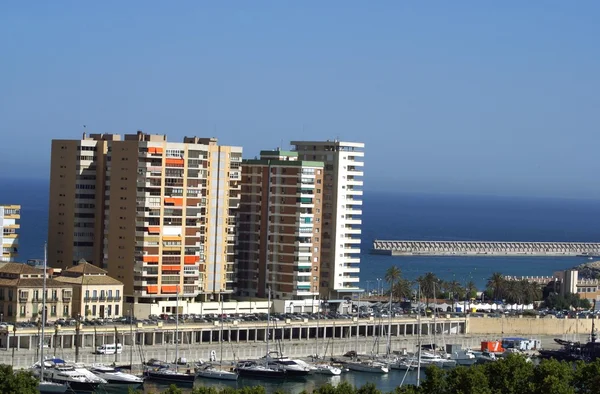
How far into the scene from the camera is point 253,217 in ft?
346

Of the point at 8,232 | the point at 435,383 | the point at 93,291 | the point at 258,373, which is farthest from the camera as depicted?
the point at 8,232

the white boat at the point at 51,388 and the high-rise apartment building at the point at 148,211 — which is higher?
the high-rise apartment building at the point at 148,211

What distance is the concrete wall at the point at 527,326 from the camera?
358ft

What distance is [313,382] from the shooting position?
280ft

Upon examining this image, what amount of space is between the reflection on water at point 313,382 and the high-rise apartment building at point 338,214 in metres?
15.9

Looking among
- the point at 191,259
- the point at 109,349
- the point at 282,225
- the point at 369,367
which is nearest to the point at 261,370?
the point at 369,367

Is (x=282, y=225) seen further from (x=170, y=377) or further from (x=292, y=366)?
(x=170, y=377)

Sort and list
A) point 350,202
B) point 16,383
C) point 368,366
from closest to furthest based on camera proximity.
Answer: point 16,383 → point 368,366 → point 350,202

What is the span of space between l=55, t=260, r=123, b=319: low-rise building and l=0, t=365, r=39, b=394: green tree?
99.1ft

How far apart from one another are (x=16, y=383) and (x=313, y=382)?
95.9 ft

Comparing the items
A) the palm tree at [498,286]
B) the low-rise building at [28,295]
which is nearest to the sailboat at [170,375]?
the low-rise building at [28,295]

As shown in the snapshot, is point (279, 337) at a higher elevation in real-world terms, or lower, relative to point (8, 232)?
lower

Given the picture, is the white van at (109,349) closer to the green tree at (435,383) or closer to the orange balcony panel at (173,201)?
the orange balcony panel at (173,201)

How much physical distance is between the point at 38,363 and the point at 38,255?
8016 cm
